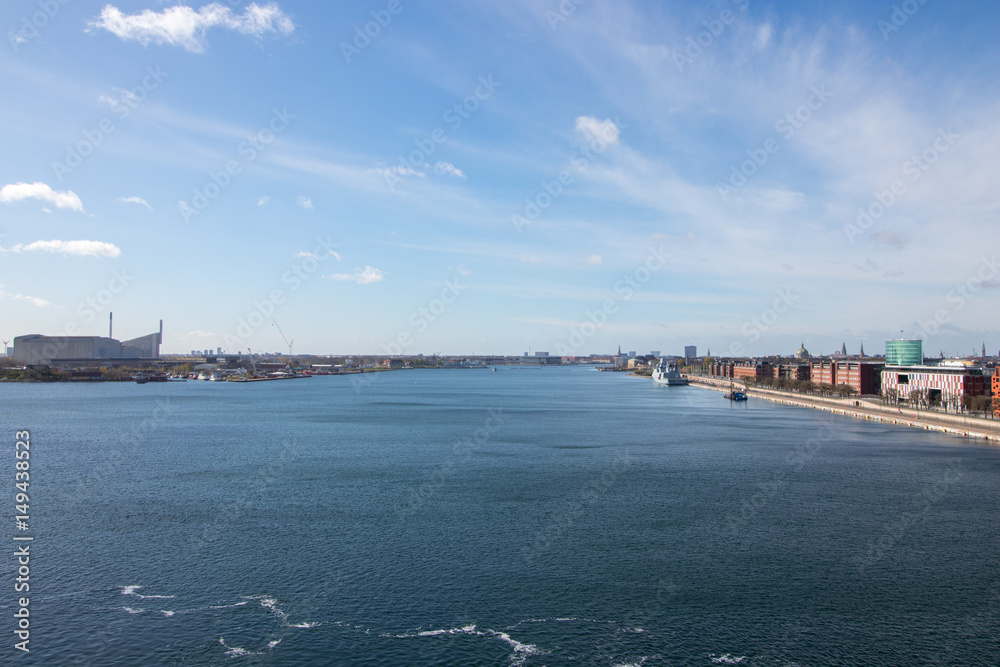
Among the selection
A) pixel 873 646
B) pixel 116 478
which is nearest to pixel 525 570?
pixel 873 646

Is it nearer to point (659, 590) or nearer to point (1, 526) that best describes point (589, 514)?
point (659, 590)

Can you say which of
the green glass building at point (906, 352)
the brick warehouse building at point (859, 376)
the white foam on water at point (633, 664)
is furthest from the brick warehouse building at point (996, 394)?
the white foam on water at point (633, 664)

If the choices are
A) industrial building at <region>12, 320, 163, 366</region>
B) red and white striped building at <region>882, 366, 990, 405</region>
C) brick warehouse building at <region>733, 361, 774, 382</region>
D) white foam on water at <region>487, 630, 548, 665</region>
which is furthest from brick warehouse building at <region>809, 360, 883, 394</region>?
industrial building at <region>12, 320, 163, 366</region>

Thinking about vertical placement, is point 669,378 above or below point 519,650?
above

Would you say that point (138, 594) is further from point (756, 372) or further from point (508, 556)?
point (756, 372)

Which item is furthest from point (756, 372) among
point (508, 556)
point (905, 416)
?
point (508, 556)

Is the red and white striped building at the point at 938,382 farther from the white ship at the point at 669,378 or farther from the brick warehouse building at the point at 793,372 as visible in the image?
the white ship at the point at 669,378
